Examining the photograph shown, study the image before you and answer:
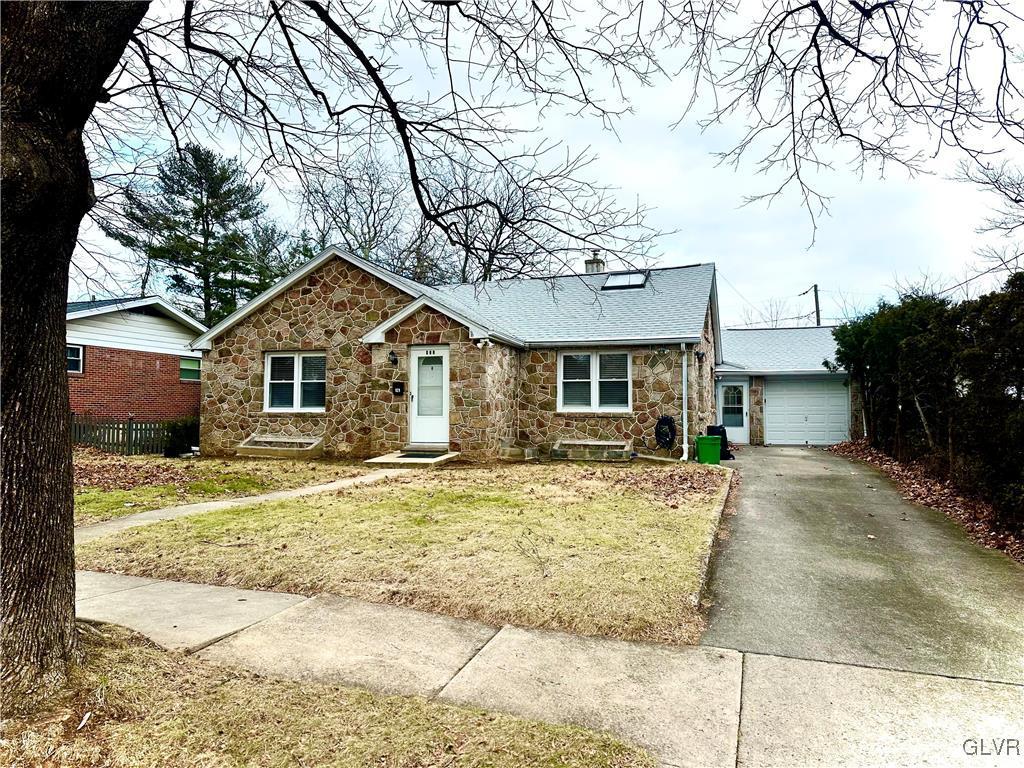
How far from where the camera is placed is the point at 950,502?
8570 mm

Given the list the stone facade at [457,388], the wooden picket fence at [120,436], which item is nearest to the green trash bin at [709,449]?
the stone facade at [457,388]

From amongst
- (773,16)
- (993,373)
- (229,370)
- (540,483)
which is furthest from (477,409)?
(773,16)

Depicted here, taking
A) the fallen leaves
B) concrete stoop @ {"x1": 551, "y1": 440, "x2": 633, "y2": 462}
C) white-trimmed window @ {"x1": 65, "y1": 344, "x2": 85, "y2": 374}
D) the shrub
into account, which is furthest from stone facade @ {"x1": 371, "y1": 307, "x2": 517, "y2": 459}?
white-trimmed window @ {"x1": 65, "y1": 344, "x2": 85, "y2": 374}

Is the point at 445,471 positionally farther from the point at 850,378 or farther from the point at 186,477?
the point at 850,378

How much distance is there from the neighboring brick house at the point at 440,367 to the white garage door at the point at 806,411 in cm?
510

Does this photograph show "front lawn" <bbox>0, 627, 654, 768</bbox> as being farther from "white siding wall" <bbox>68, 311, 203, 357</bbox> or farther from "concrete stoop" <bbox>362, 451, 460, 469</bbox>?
"white siding wall" <bbox>68, 311, 203, 357</bbox>

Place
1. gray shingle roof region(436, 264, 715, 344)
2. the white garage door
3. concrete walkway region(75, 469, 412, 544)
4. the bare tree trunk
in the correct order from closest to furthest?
the bare tree trunk, concrete walkway region(75, 469, 412, 544), gray shingle roof region(436, 264, 715, 344), the white garage door

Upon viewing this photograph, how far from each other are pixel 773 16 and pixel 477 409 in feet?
33.9

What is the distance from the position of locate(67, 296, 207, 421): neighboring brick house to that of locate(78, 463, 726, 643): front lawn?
41.0 feet

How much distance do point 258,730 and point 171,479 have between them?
388 inches

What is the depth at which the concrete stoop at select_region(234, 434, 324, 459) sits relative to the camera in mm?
14695

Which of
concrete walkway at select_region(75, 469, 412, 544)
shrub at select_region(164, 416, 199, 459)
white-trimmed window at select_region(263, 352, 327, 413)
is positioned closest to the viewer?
concrete walkway at select_region(75, 469, 412, 544)

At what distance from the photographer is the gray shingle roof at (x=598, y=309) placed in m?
14.5

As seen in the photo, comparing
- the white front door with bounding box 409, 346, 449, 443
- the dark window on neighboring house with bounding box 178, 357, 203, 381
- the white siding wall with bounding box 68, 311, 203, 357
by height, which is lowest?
the white front door with bounding box 409, 346, 449, 443
